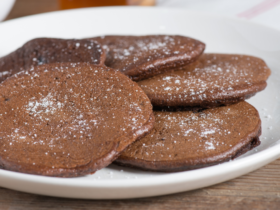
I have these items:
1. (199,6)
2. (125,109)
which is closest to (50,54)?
(125,109)

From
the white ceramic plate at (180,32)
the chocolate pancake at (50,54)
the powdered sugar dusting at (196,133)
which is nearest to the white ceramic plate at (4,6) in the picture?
the white ceramic plate at (180,32)

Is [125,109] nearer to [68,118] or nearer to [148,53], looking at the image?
[68,118]

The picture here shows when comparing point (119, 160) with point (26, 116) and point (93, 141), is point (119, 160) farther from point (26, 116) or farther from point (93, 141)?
point (26, 116)

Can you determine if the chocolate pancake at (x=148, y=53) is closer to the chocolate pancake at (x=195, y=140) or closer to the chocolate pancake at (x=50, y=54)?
the chocolate pancake at (x=50, y=54)

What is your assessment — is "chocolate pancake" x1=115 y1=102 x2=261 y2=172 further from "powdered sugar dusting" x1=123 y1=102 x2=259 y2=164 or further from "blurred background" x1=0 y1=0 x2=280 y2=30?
"blurred background" x1=0 y1=0 x2=280 y2=30

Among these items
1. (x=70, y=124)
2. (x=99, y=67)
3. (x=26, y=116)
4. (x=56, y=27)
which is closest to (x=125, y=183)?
(x=70, y=124)

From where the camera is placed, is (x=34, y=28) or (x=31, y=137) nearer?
(x=31, y=137)

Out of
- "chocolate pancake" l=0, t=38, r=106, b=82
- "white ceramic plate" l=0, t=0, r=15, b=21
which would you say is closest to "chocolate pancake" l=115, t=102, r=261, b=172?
"chocolate pancake" l=0, t=38, r=106, b=82

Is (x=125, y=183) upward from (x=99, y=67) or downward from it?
downward
